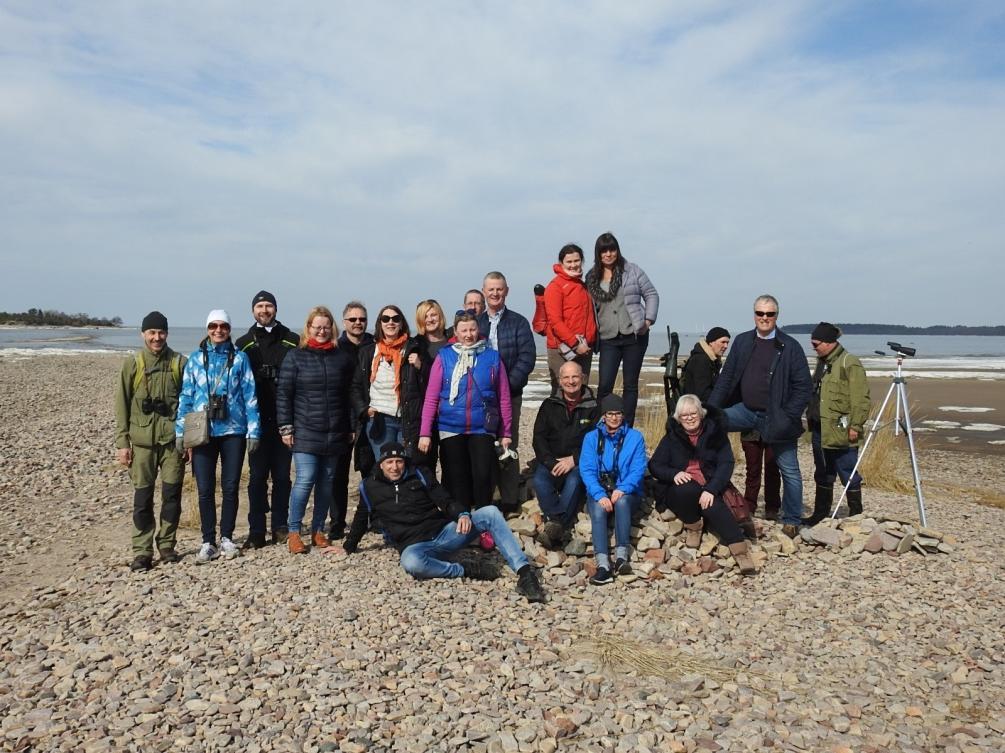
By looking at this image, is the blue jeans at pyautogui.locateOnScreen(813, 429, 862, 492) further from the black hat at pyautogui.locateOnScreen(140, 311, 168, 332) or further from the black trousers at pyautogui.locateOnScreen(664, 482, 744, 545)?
the black hat at pyautogui.locateOnScreen(140, 311, 168, 332)

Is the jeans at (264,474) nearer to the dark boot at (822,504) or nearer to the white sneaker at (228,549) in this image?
the white sneaker at (228,549)

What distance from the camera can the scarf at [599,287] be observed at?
7078mm

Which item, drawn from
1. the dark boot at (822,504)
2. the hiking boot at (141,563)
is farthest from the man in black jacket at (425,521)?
the dark boot at (822,504)

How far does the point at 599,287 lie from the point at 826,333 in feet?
7.62

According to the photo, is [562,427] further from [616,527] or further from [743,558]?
[743,558]

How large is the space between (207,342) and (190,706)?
320cm

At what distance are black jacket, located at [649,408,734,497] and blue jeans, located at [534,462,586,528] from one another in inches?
30.6

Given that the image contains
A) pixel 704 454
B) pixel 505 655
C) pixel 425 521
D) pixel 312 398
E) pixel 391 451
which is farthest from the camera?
pixel 704 454

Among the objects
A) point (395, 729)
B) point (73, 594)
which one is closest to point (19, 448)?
point (73, 594)

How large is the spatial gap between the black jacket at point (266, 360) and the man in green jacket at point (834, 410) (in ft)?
16.9

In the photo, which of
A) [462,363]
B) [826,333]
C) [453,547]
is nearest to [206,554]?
[453,547]

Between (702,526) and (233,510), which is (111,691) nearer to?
(233,510)

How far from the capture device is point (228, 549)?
6.49m

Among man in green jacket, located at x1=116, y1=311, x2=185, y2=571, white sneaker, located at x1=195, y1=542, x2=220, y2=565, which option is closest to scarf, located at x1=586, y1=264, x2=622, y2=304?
man in green jacket, located at x1=116, y1=311, x2=185, y2=571
